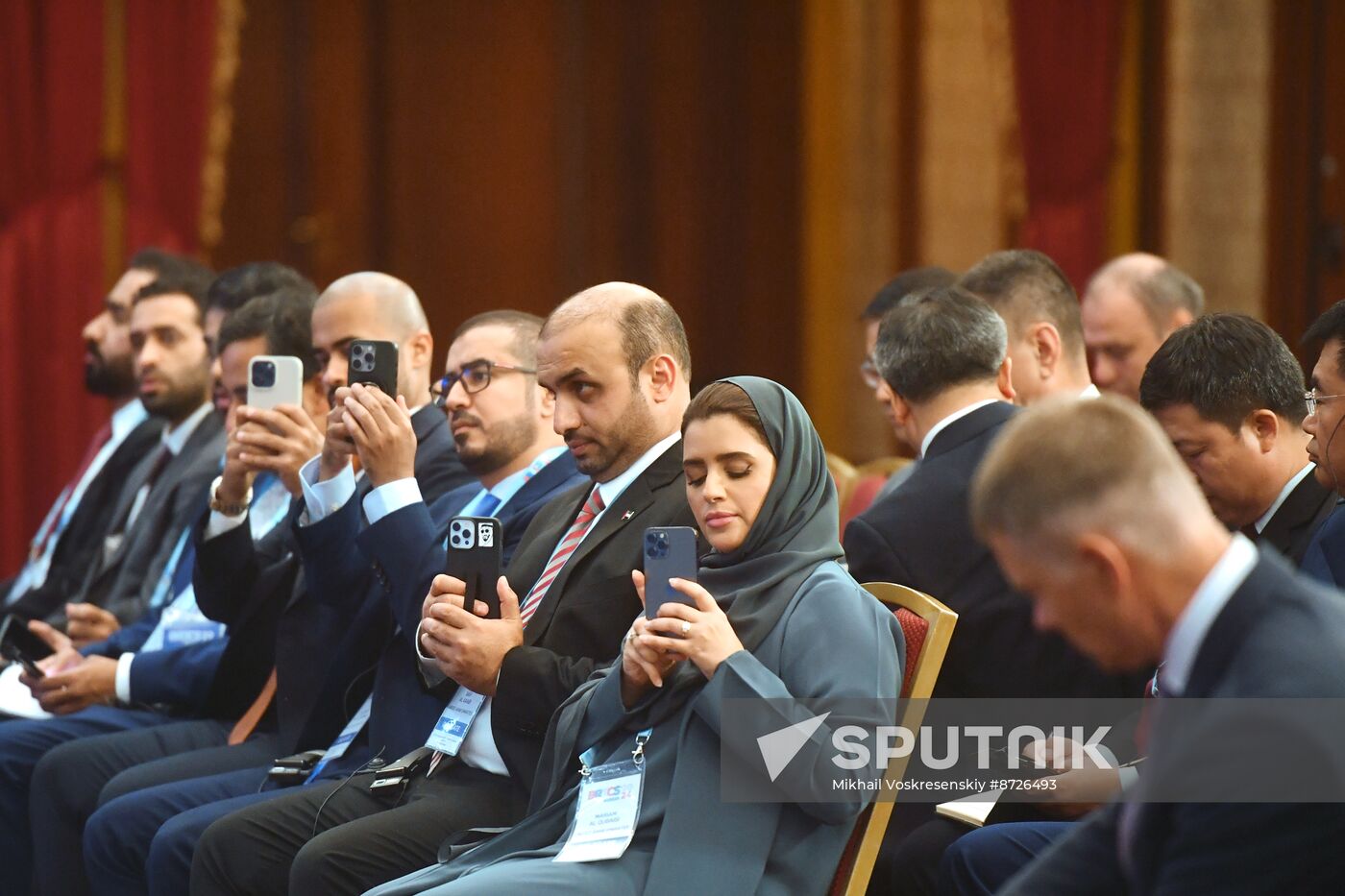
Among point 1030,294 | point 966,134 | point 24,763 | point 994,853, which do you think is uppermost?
point 966,134

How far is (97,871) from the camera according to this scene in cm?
350

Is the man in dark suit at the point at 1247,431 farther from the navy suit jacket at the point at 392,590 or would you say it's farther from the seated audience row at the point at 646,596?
the navy suit jacket at the point at 392,590

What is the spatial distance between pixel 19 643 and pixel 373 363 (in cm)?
169

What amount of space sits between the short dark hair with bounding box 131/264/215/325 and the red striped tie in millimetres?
2579

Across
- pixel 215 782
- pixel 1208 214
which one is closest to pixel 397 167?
pixel 1208 214

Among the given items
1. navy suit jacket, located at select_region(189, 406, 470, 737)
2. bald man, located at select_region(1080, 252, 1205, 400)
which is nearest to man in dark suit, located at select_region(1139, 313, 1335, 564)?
Result: bald man, located at select_region(1080, 252, 1205, 400)

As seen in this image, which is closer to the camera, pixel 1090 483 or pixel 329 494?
pixel 1090 483

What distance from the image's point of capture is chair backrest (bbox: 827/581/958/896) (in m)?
2.46

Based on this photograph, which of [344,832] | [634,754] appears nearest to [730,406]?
[634,754]

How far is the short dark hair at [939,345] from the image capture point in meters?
3.15

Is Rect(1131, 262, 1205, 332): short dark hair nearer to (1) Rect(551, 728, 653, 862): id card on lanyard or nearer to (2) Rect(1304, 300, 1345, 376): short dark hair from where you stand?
(2) Rect(1304, 300, 1345, 376): short dark hair

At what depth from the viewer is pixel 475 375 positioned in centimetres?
356

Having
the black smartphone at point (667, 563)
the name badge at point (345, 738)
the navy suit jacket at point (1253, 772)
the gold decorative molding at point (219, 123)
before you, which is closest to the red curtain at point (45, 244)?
the gold decorative molding at point (219, 123)

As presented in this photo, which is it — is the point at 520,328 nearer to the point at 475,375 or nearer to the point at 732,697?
the point at 475,375
